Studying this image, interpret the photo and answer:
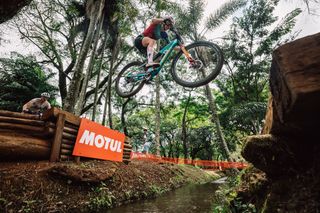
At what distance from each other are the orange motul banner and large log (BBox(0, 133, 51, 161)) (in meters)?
0.79

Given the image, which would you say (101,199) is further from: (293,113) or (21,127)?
(293,113)

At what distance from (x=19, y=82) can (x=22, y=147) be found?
10.2 meters

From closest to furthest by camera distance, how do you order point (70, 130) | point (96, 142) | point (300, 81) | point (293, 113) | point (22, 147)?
1. point (300, 81)
2. point (293, 113)
3. point (22, 147)
4. point (70, 130)
5. point (96, 142)

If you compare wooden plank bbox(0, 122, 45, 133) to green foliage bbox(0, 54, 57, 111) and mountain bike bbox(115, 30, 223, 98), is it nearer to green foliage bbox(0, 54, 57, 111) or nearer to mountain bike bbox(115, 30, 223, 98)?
mountain bike bbox(115, 30, 223, 98)

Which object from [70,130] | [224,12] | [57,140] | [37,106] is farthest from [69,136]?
[224,12]

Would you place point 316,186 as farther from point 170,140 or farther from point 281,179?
point 170,140

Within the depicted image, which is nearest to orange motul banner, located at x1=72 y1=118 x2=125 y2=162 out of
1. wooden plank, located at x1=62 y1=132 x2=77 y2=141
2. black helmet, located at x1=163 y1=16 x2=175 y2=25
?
wooden plank, located at x1=62 y1=132 x2=77 y2=141

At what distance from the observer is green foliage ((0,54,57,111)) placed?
12007 millimetres

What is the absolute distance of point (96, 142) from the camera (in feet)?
20.2

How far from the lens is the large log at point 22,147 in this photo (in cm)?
413

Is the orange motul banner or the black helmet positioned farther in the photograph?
the orange motul banner

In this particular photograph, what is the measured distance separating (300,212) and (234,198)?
118cm

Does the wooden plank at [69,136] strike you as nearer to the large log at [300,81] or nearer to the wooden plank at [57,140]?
the wooden plank at [57,140]

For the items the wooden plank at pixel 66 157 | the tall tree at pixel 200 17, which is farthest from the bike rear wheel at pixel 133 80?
the tall tree at pixel 200 17
